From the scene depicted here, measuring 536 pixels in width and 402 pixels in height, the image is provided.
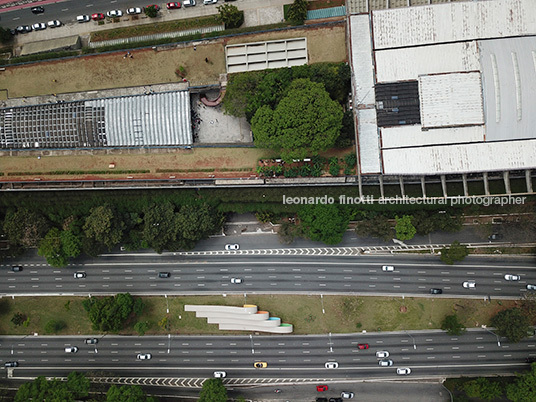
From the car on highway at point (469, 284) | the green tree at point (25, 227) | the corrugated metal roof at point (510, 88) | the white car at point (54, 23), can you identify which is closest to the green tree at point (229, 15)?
the white car at point (54, 23)

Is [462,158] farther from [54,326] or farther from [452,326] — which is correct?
[54,326]

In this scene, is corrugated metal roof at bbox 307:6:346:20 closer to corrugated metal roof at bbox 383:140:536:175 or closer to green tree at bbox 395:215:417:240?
corrugated metal roof at bbox 383:140:536:175

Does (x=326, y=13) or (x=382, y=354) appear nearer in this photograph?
(x=326, y=13)

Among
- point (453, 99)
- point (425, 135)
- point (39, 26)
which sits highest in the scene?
point (39, 26)

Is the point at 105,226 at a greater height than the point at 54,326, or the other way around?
the point at 105,226

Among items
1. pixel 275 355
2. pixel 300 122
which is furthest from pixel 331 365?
pixel 300 122

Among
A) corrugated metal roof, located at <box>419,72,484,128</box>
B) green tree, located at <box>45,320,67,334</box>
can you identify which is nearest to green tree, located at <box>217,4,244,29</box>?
corrugated metal roof, located at <box>419,72,484,128</box>

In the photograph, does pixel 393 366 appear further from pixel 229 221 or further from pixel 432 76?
pixel 432 76

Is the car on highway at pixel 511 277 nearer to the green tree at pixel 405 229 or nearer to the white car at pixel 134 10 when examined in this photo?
the green tree at pixel 405 229
